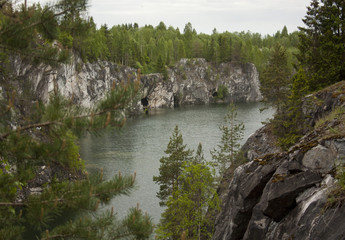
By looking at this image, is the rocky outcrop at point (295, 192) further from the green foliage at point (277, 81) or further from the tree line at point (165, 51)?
the tree line at point (165, 51)

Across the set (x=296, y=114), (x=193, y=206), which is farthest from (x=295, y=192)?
(x=296, y=114)

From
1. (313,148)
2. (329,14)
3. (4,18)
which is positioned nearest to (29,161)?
(4,18)

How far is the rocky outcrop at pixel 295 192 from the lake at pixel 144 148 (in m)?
12.6

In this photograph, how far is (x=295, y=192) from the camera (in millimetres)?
10109

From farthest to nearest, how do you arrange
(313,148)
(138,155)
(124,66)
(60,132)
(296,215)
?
(124,66) < (138,155) < (313,148) < (296,215) < (60,132)

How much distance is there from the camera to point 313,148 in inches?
414

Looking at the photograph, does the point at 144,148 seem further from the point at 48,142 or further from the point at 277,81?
the point at 48,142

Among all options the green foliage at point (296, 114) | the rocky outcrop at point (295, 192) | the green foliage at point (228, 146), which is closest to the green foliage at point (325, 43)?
the green foliage at point (296, 114)

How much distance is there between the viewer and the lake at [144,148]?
103ft

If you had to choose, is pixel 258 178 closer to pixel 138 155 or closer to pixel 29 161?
pixel 29 161

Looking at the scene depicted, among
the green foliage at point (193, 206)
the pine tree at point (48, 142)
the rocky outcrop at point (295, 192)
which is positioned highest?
the pine tree at point (48, 142)

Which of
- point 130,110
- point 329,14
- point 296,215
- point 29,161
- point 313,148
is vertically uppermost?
point 329,14

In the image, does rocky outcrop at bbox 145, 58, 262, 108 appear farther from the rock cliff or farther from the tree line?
the tree line

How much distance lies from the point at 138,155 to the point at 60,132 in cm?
3944
